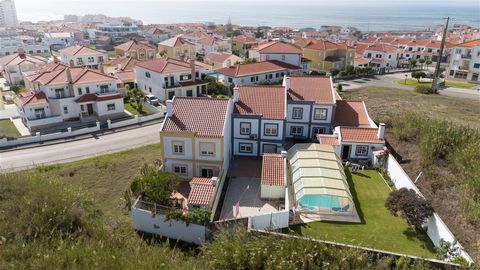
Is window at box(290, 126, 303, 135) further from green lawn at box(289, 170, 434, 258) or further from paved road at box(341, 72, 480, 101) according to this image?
paved road at box(341, 72, 480, 101)

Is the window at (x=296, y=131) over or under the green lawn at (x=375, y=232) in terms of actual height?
over

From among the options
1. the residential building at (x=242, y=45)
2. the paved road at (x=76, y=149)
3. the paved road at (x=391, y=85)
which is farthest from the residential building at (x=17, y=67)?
the residential building at (x=242, y=45)

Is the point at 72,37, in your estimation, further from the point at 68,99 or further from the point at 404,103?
the point at 404,103

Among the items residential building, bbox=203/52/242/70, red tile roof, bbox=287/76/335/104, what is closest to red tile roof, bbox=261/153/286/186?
red tile roof, bbox=287/76/335/104

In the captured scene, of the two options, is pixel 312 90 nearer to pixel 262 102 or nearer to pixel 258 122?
pixel 262 102

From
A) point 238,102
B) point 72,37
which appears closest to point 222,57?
point 238,102

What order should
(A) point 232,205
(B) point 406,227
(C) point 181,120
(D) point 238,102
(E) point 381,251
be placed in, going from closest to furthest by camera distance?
(E) point 381,251
(B) point 406,227
(A) point 232,205
(C) point 181,120
(D) point 238,102

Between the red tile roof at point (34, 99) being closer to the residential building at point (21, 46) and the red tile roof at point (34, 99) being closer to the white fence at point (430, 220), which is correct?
the white fence at point (430, 220)
